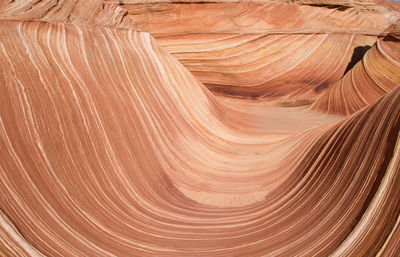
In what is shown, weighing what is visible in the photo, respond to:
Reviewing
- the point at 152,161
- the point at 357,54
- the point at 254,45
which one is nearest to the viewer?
the point at 152,161

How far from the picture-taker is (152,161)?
176cm

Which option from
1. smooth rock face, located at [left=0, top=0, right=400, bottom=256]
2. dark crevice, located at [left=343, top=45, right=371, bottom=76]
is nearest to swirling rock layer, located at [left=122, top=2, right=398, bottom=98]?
dark crevice, located at [left=343, top=45, right=371, bottom=76]

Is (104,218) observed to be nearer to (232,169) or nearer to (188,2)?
(232,169)

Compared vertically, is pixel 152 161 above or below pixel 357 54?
below

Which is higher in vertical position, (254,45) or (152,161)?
(254,45)

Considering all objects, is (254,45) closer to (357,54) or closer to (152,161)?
(357,54)

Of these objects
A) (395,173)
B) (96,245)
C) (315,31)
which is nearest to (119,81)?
(96,245)

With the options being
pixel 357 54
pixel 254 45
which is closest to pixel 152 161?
pixel 254 45

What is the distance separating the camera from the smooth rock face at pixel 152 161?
1177mm

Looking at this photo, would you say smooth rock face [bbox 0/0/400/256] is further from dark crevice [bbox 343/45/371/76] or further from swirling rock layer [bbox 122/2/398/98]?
dark crevice [bbox 343/45/371/76]

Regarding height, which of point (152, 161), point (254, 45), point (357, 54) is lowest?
point (152, 161)

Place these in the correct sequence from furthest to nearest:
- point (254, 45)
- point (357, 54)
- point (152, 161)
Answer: point (357, 54)
point (254, 45)
point (152, 161)

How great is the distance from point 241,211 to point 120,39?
1.13m

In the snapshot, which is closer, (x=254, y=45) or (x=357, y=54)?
(x=254, y=45)
